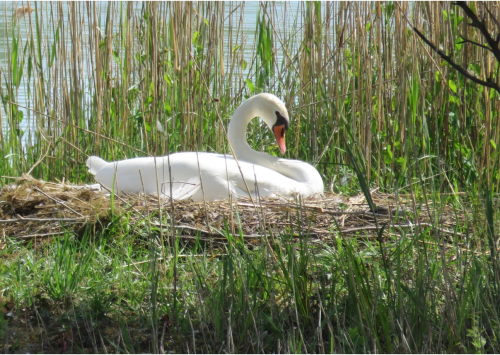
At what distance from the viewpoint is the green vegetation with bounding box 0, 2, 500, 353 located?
2328 millimetres

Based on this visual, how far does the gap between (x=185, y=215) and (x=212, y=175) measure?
0.40 metres

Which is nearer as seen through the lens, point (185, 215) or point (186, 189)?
point (185, 215)

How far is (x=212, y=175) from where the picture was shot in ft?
13.2

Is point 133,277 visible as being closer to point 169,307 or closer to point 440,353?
point 169,307

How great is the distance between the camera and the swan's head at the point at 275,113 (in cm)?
470

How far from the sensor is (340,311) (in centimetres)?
259

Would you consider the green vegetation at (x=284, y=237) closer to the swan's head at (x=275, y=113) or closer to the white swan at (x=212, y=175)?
the white swan at (x=212, y=175)

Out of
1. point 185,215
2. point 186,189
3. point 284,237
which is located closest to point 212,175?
point 186,189

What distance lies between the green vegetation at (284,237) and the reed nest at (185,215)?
59 millimetres

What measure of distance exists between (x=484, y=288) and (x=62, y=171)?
3627 mm

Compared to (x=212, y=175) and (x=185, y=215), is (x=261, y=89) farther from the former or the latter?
(x=185, y=215)

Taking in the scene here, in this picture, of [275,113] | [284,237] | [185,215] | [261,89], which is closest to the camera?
[284,237]

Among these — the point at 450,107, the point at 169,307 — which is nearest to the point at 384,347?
the point at 169,307

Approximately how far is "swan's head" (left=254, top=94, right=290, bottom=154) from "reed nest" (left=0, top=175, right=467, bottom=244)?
82 centimetres
